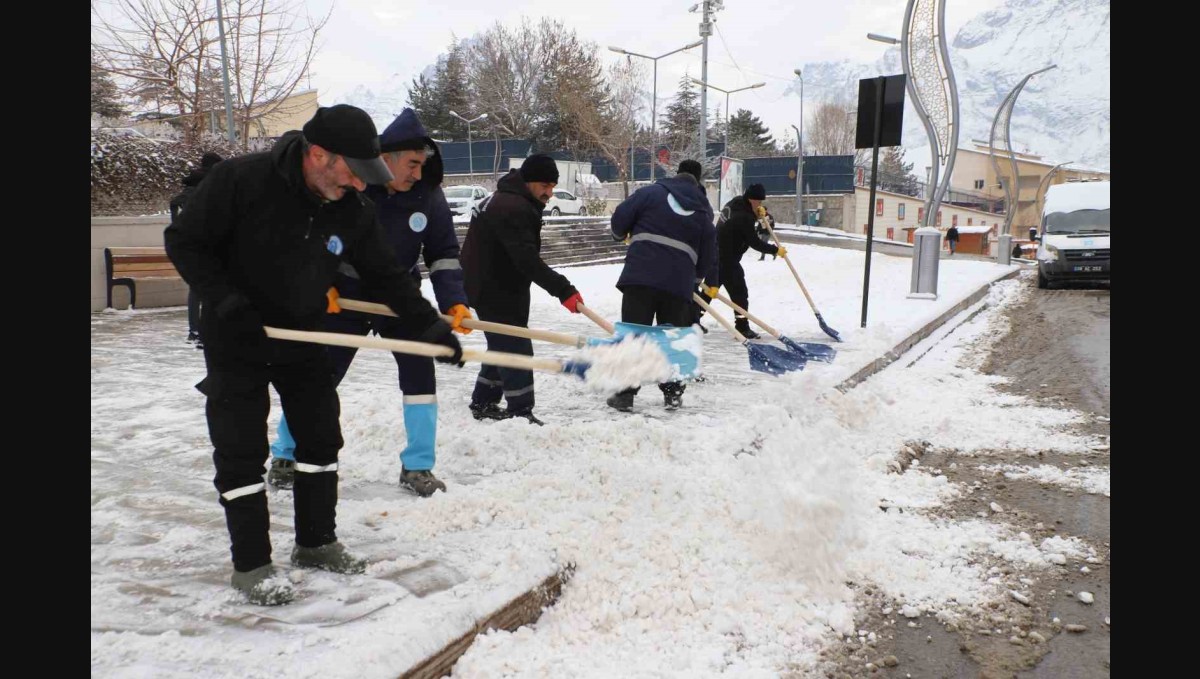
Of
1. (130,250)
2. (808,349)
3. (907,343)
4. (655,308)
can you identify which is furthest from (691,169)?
(130,250)

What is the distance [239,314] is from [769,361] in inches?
195

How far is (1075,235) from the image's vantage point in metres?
16.4

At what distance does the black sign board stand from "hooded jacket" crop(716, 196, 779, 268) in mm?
1401

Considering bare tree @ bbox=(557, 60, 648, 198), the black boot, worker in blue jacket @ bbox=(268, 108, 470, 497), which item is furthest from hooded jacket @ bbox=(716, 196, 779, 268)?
bare tree @ bbox=(557, 60, 648, 198)

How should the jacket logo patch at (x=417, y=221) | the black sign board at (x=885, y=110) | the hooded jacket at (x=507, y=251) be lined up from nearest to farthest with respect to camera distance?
the jacket logo patch at (x=417, y=221), the hooded jacket at (x=507, y=251), the black sign board at (x=885, y=110)

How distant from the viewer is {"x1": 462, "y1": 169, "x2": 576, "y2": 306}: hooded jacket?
505 centimetres

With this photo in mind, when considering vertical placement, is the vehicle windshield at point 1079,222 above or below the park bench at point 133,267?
above

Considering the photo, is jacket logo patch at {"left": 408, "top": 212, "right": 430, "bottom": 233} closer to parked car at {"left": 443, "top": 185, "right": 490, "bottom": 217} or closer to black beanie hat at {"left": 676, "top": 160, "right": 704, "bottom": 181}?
black beanie hat at {"left": 676, "top": 160, "right": 704, "bottom": 181}

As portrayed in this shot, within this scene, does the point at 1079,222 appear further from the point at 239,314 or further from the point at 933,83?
the point at 239,314

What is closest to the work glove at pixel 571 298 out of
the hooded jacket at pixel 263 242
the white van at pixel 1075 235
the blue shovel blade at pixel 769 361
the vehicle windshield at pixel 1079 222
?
the blue shovel blade at pixel 769 361

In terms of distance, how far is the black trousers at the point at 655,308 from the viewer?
5906mm

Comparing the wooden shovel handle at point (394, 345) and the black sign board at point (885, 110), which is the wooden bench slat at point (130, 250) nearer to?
the black sign board at point (885, 110)

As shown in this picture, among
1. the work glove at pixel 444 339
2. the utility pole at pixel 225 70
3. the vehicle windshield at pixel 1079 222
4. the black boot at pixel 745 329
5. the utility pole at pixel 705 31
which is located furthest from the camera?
the utility pole at pixel 705 31

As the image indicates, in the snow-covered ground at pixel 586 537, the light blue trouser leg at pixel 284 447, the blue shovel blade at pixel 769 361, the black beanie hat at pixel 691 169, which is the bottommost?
the snow-covered ground at pixel 586 537
